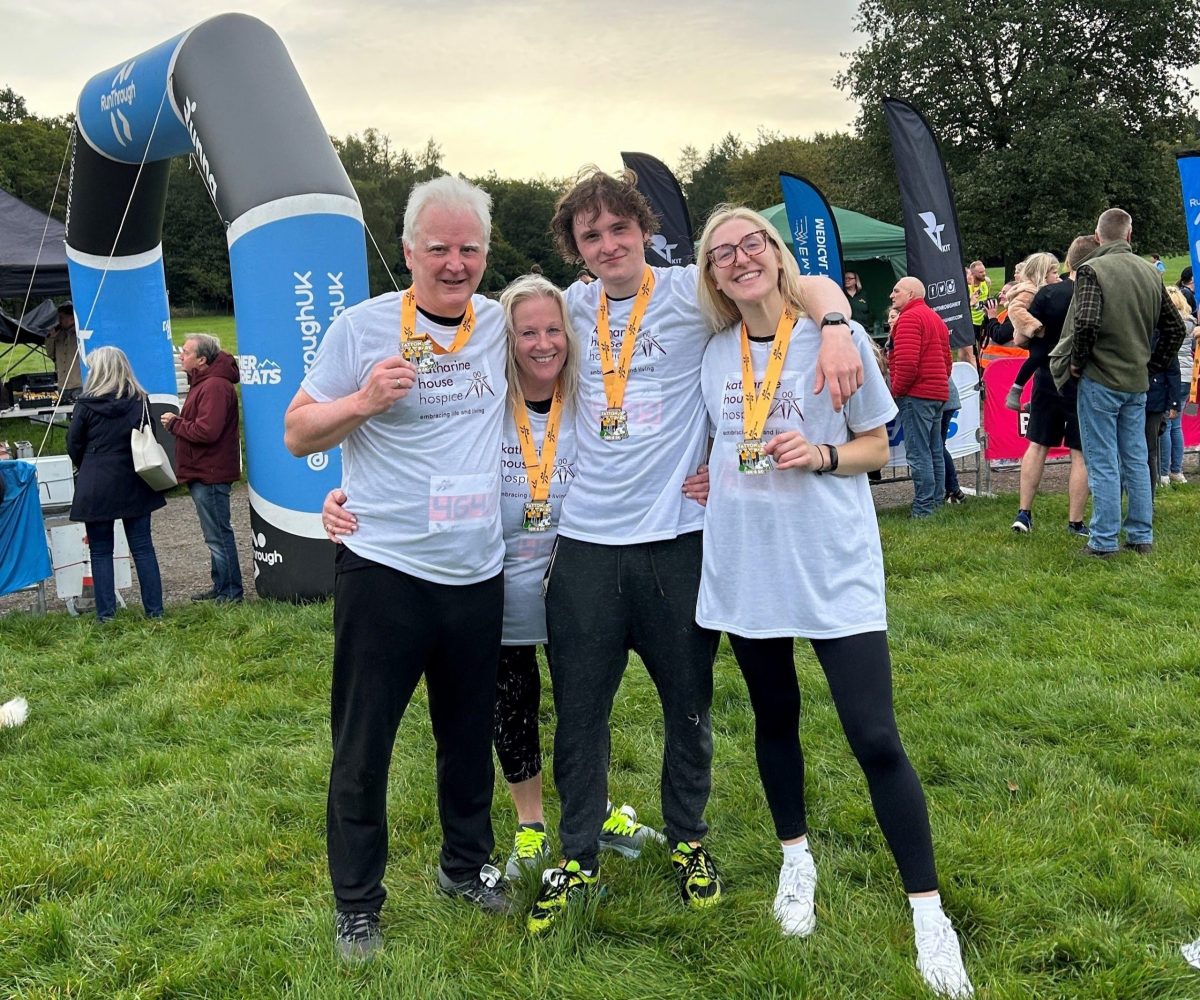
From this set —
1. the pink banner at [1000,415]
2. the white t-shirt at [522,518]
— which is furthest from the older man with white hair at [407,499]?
the pink banner at [1000,415]

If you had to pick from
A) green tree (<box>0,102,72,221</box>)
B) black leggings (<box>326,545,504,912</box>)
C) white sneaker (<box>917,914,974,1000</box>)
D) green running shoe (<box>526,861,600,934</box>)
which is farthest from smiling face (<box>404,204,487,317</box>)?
green tree (<box>0,102,72,221</box>)

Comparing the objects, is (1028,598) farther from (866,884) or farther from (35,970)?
(35,970)

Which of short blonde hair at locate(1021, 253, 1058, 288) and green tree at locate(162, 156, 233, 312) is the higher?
green tree at locate(162, 156, 233, 312)

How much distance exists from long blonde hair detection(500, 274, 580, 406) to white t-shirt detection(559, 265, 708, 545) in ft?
0.12

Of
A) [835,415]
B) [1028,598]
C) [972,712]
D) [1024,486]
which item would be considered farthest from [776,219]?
[835,415]

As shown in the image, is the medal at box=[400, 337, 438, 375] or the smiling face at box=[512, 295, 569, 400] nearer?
the medal at box=[400, 337, 438, 375]

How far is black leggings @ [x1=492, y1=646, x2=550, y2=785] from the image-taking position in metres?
3.17

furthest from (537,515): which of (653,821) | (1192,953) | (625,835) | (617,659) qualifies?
(1192,953)

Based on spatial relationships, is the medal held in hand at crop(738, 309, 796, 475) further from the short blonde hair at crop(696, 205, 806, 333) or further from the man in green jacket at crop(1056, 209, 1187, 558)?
the man in green jacket at crop(1056, 209, 1187, 558)

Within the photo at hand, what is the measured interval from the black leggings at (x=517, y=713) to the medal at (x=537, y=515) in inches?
19.6

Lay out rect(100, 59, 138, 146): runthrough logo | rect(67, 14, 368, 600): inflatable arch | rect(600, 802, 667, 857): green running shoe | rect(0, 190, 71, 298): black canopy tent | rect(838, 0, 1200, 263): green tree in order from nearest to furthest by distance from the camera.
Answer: rect(600, 802, 667, 857): green running shoe < rect(67, 14, 368, 600): inflatable arch < rect(100, 59, 138, 146): runthrough logo < rect(0, 190, 71, 298): black canopy tent < rect(838, 0, 1200, 263): green tree

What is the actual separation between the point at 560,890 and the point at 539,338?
61.7 inches

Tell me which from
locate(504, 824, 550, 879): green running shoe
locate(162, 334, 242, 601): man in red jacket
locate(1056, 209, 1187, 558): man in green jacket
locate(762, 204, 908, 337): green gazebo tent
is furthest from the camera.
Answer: locate(762, 204, 908, 337): green gazebo tent

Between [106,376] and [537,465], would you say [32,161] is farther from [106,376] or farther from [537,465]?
[537,465]
